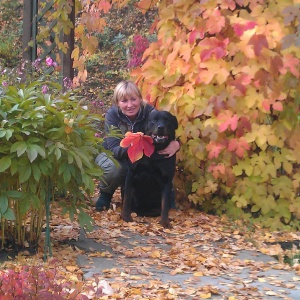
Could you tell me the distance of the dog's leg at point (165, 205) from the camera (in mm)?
4906

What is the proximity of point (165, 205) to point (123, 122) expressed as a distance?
83 cm

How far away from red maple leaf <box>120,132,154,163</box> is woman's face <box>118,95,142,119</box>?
0.41 meters

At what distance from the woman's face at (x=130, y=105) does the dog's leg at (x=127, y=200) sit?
0.49 meters

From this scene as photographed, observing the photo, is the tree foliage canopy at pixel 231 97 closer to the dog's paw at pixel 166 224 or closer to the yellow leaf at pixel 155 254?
the dog's paw at pixel 166 224

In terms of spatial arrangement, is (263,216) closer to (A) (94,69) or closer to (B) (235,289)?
(B) (235,289)

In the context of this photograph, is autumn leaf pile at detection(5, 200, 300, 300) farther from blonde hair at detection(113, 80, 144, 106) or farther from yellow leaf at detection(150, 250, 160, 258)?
blonde hair at detection(113, 80, 144, 106)

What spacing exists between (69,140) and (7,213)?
1.88 feet

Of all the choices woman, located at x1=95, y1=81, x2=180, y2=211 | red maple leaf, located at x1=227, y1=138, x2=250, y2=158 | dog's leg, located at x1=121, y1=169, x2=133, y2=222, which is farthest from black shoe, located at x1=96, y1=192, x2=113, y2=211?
red maple leaf, located at x1=227, y1=138, x2=250, y2=158

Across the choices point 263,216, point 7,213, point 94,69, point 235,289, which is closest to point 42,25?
point 263,216

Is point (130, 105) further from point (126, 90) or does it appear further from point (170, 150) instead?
point (170, 150)

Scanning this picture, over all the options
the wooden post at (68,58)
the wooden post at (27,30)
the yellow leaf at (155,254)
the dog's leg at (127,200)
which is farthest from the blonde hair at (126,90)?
the wooden post at (27,30)

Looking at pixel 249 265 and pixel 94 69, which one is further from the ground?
pixel 94 69

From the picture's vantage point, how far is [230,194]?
5.41 meters

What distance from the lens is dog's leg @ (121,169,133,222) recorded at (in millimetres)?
5031
